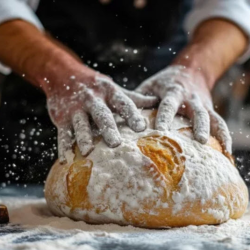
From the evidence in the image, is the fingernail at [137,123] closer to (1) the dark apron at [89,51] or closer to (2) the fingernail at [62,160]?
(2) the fingernail at [62,160]

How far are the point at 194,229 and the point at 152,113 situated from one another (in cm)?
34

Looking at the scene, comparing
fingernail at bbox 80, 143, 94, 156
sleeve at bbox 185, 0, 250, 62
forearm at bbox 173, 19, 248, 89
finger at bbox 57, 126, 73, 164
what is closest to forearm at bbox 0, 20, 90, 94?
finger at bbox 57, 126, 73, 164

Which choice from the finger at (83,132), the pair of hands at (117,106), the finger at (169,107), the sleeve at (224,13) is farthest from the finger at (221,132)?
the sleeve at (224,13)

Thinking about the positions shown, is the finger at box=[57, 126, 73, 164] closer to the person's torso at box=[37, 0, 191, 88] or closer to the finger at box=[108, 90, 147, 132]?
the finger at box=[108, 90, 147, 132]

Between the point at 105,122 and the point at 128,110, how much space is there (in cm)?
7

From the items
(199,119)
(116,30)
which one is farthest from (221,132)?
(116,30)

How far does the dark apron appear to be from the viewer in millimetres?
1874

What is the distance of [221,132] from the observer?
1.32m

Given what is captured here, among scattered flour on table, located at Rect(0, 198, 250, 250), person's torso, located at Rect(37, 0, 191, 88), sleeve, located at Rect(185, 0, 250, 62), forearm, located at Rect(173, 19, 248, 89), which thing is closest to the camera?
scattered flour on table, located at Rect(0, 198, 250, 250)

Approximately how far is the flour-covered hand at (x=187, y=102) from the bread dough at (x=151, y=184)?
44 mm

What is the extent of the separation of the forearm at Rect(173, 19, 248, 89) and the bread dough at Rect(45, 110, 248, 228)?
16.1 inches

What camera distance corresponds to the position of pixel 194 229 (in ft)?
3.59

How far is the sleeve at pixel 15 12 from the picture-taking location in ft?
5.45

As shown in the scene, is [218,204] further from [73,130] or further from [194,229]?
[73,130]
